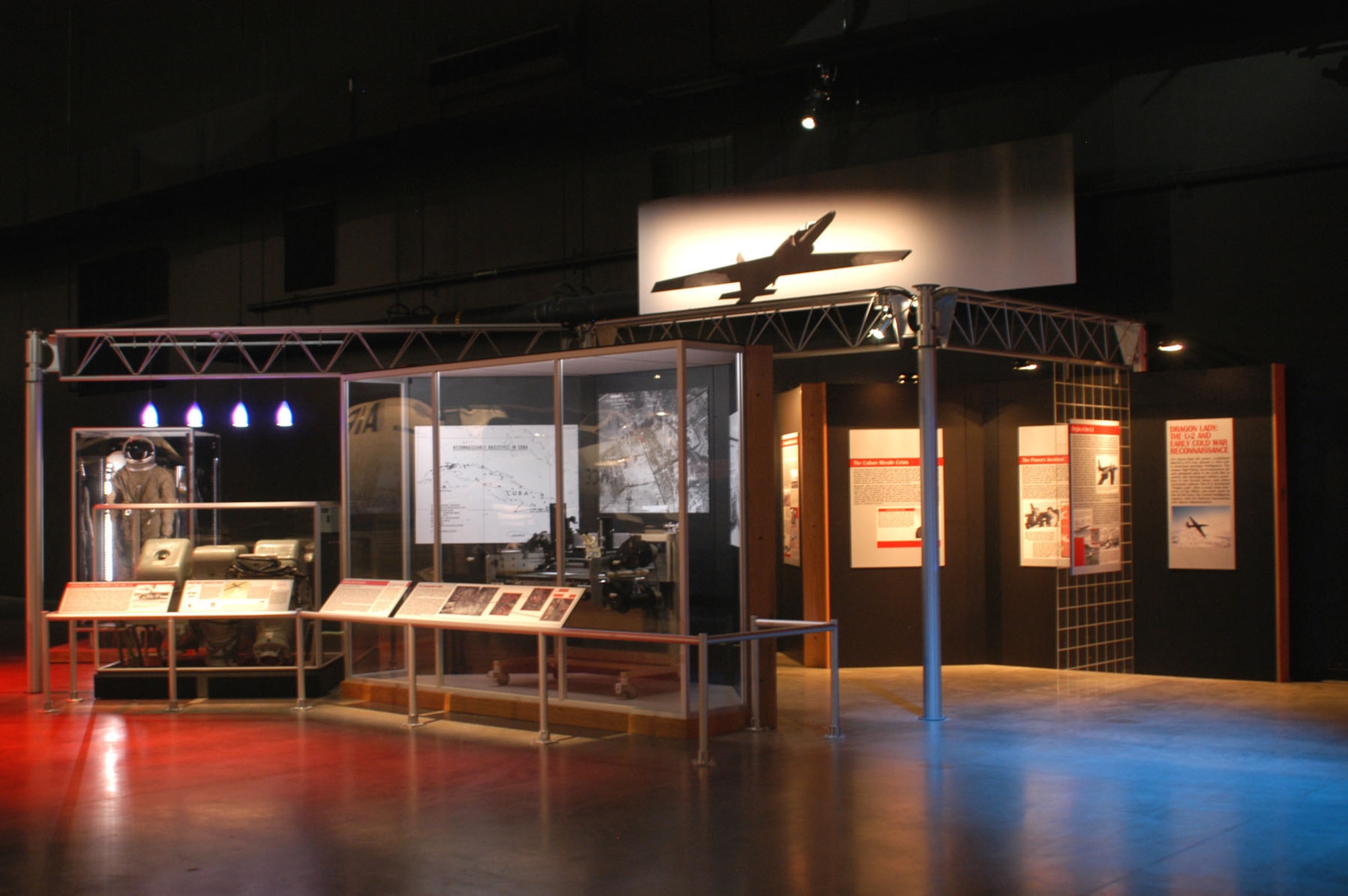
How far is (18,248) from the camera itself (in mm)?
21312

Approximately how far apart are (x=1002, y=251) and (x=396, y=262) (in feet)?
30.3

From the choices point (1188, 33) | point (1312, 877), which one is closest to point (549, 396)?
point (1312, 877)

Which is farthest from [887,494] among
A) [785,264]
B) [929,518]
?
[785,264]

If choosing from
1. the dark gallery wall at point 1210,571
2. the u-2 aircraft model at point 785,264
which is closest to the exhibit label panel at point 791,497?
the u-2 aircraft model at point 785,264

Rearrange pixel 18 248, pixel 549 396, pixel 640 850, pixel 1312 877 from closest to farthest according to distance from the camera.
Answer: pixel 1312 877 → pixel 640 850 → pixel 549 396 → pixel 18 248

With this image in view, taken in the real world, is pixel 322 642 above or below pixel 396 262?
below

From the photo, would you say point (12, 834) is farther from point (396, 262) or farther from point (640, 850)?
point (396, 262)

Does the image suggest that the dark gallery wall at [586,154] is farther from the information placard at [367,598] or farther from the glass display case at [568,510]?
the information placard at [367,598]

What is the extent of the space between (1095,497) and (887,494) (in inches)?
75.6

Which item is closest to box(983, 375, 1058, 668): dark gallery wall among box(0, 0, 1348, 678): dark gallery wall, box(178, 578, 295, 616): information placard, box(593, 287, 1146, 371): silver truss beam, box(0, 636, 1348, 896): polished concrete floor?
box(0, 0, 1348, 678): dark gallery wall

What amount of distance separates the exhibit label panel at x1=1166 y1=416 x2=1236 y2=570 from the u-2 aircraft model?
10.7 ft

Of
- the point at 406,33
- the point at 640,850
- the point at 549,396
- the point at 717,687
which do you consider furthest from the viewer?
the point at 406,33

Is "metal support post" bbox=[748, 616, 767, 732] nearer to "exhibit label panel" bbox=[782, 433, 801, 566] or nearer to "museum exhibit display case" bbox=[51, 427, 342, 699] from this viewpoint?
"exhibit label panel" bbox=[782, 433, 801, 566]

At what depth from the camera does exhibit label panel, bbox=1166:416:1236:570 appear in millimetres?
10391
